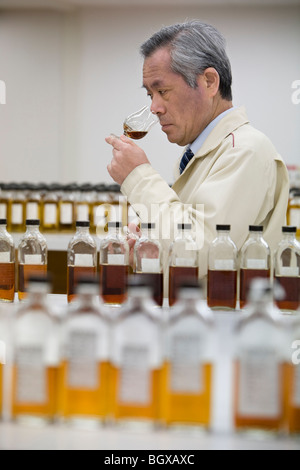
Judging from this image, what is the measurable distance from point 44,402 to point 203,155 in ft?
4.39

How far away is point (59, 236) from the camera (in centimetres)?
361

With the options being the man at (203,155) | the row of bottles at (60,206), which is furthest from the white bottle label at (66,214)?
the man at (203,155)

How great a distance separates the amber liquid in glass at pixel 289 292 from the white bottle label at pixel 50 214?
2.28 metres

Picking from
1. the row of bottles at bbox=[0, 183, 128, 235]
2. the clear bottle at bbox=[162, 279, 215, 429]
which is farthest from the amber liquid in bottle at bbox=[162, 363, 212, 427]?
the row of bottles at bbox=[0, 183, 128, 235]

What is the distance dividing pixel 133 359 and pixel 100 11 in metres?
4.43

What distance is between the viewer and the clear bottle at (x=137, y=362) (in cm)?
98

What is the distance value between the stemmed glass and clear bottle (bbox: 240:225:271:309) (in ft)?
3.05

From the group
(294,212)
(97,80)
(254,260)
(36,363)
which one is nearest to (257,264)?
(254,260)

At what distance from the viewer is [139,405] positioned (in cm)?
100

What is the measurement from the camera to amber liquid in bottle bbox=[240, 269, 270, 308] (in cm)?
159

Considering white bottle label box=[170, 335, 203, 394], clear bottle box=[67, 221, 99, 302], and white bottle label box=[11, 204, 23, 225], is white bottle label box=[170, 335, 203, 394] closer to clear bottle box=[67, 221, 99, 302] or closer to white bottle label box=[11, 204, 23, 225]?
clear bottle box=[67, 221, 99, 302]

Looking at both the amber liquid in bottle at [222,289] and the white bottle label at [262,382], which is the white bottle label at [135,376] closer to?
the white bottle label at [262,382]

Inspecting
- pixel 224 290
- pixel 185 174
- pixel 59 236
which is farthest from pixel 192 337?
pixel 59 236
